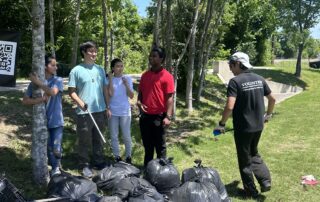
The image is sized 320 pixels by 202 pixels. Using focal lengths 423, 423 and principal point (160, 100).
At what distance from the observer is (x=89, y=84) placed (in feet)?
17.7

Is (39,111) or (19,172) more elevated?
(39,111)

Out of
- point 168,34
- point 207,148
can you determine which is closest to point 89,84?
point 207,148

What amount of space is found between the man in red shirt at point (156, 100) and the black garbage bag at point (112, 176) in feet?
2.60

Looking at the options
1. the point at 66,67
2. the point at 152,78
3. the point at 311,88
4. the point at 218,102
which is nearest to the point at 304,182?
the point at 152,78

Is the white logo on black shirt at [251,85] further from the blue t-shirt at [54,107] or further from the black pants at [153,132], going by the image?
the blue t-shirt at [54,107]

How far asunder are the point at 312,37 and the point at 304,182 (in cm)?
2344

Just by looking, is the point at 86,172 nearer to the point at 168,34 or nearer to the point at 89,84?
the point at 89,84

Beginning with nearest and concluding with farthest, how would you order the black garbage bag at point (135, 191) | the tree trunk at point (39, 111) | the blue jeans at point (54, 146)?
1. the black garbage bag at point (135, 191)
2. the tree trunk at point (39, 111)
3. the blue jeans at point (54, 146)

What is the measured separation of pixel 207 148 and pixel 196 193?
3914mm

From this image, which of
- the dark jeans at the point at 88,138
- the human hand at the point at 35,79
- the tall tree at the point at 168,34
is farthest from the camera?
the tall tree at the point at 168,34

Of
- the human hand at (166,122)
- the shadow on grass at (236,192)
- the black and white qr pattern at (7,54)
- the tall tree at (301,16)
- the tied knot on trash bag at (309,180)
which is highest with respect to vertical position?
the tall tree at (301,16)

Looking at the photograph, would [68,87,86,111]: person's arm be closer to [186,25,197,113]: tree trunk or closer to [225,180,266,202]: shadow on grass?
[225,180,266,202]: shadow on grass

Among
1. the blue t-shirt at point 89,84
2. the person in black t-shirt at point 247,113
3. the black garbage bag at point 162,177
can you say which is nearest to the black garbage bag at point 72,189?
the black garbage bag at point 162,177

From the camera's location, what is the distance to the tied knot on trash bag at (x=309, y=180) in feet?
19.7
